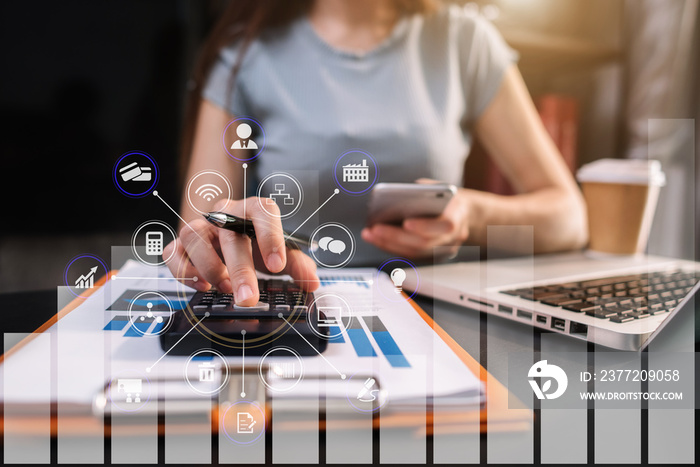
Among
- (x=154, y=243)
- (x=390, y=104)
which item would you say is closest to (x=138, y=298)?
(x=154, y=243)

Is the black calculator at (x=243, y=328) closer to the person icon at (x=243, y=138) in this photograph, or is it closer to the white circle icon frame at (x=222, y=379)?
the white circle icon frame at (x=222, y=379)

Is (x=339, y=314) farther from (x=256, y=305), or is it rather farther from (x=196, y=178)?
(x=196, y=178)

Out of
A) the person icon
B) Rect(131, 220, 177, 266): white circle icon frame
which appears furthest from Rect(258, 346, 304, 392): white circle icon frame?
the person icon

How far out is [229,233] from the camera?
0.26 metres

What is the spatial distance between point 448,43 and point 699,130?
55 centimetres

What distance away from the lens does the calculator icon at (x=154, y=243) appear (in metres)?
0.30

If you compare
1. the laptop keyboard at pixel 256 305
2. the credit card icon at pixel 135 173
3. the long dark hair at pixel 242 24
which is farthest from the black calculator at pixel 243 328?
the long dark hair at pixel 242 24

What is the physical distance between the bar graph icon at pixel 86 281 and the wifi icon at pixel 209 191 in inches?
3.3

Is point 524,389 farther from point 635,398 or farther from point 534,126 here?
point 534,126

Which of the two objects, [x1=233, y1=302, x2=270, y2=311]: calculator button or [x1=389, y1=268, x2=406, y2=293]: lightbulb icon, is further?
[x1=389, y1=268, x2=406, y2=293]: lightbulb icon

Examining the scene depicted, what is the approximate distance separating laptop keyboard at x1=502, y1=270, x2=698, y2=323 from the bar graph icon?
11.2 inches

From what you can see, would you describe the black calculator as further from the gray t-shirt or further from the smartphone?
the gray t-shirt

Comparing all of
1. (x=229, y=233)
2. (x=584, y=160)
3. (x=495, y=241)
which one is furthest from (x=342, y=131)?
(x=584, y=160)

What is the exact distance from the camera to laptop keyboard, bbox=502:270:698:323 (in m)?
0.30
